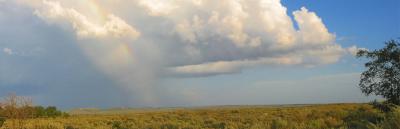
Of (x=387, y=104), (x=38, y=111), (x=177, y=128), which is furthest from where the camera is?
(x=38, y=111)

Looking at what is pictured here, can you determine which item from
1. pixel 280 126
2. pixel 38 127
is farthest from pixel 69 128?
pixel 280 126

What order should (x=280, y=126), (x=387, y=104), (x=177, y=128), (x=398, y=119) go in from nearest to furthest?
(x=398, y=119), (x=280, y=126), (x=177, y=128), (x=387, y=104)

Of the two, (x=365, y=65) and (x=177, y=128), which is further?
(x=365, y=65)

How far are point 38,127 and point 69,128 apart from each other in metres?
1.98

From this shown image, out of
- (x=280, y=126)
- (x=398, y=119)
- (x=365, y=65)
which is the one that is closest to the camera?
(x=398, y=119)

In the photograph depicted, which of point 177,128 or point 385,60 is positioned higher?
point 385,60

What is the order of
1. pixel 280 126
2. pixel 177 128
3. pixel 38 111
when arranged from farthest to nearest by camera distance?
pixel 38 111, pixel 177 128, pixel 280 126

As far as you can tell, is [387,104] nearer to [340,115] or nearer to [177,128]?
[340,115]

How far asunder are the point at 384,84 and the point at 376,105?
1269 mm

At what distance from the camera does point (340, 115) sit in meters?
25.2

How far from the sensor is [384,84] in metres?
26.3

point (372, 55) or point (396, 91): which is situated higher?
point (372, 55)

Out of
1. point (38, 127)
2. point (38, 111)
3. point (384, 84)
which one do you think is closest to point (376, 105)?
point (384, 84)

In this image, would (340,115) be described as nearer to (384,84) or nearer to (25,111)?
(384,84)
